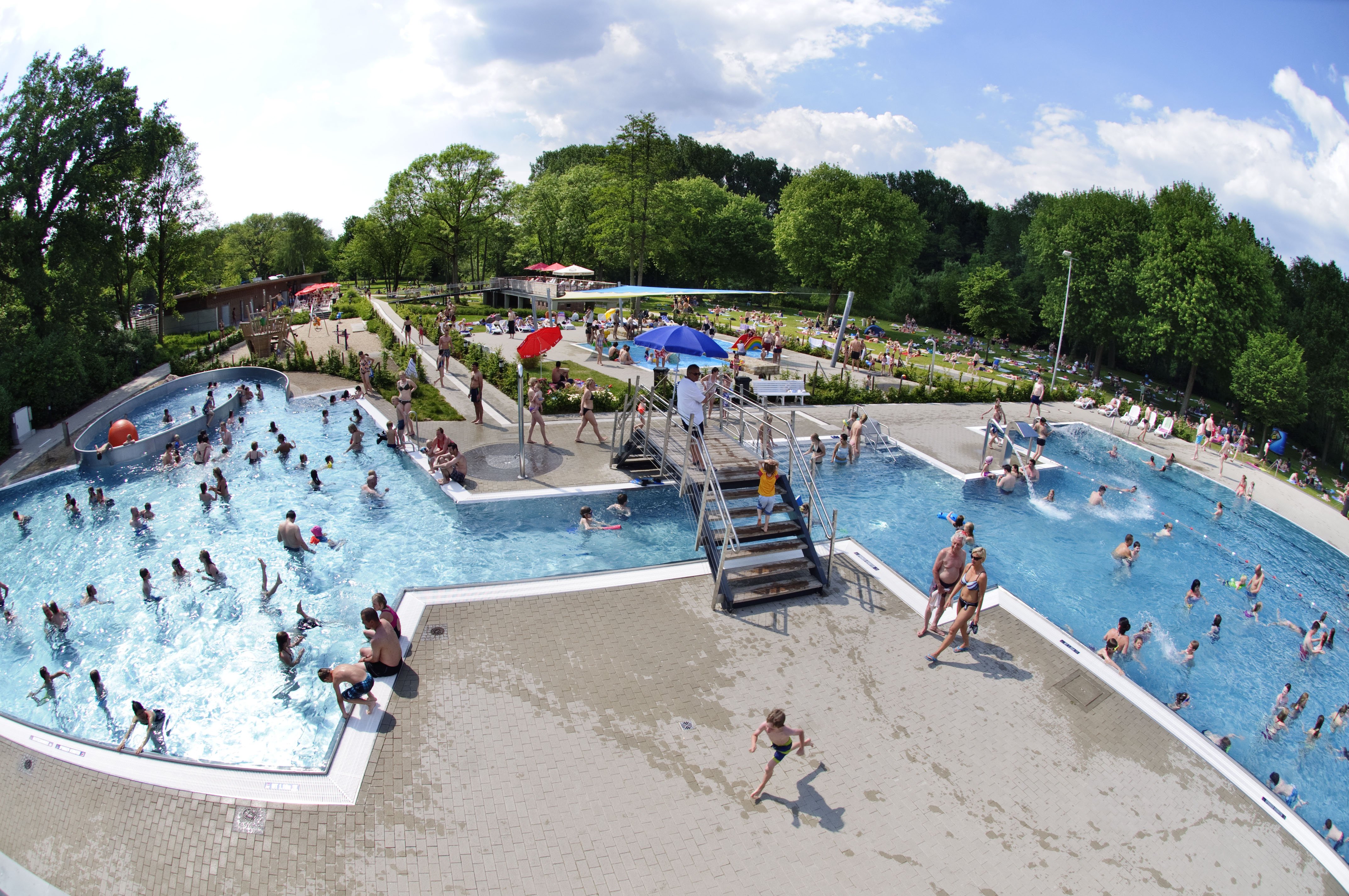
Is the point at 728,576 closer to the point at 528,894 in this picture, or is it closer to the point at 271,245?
the point at 528,894

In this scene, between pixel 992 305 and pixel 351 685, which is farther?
pixel 992 305

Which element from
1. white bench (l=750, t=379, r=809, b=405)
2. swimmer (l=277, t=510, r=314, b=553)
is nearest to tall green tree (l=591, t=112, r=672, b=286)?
white bench (l=750, t=379, r=809, b=405)

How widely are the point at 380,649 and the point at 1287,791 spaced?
12.4 metres

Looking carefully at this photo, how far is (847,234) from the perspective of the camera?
4678cm

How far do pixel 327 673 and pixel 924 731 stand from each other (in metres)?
7.35

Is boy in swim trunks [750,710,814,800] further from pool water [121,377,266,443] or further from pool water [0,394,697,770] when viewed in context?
pool water [121,377,266,443]

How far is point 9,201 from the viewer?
82.2 ft

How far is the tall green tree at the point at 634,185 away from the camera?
1613 inches

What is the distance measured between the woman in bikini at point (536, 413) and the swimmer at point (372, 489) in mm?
4389

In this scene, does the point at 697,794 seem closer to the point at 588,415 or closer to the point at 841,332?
the point at 588,415

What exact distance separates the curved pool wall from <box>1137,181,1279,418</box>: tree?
43093 mm

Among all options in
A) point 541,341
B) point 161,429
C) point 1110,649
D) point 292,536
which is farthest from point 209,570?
point 1110,649

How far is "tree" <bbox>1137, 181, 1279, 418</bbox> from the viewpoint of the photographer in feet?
114

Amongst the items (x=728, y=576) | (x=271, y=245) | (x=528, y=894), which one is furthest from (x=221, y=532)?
(x=271, y=245)
